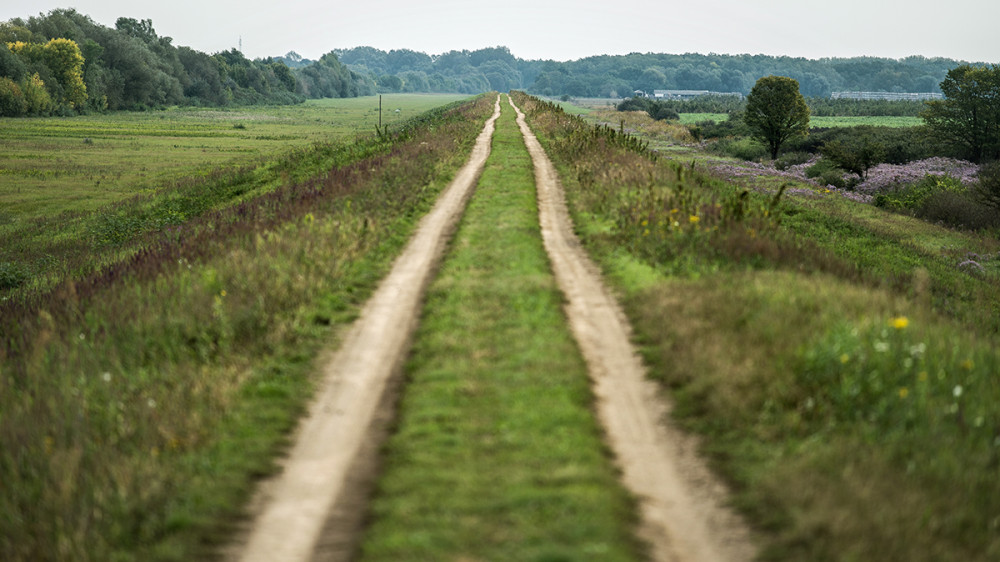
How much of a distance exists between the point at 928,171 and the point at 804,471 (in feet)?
144

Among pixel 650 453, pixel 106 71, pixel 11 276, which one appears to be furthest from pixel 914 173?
pixel 106 71

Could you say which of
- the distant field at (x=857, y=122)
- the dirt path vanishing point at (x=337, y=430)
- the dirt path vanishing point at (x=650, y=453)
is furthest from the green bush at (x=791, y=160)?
the dirt path vanishing point at (x=337, y=430)

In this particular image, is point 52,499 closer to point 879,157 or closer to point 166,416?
point 166,416

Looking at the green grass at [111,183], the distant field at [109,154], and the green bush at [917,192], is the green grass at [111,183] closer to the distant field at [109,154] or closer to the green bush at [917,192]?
the distant field at [109,154]

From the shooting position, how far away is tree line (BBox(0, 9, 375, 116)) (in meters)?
91.0

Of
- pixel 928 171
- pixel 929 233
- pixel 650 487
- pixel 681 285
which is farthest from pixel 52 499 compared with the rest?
pixel 928 171

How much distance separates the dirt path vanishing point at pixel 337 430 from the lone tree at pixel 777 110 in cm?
4685

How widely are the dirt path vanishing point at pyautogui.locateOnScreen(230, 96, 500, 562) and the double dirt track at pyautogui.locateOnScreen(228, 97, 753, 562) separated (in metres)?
0.01

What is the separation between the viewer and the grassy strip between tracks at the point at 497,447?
5.79 m

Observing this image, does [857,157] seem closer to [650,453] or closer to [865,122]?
[650,453]

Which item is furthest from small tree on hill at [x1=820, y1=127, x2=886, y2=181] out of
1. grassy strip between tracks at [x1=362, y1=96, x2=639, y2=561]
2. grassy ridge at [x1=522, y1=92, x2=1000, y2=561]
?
grassy strip between tracks at [x1=362, y1=96, x2=639, y2=561]

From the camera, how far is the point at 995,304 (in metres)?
18.5

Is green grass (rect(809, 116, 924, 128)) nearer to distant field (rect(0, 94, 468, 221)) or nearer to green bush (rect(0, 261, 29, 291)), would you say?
distant field (rect(0, 94, 468, 221))

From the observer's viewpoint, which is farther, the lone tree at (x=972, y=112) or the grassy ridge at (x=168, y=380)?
the lone tree at (x=972, y=112)
